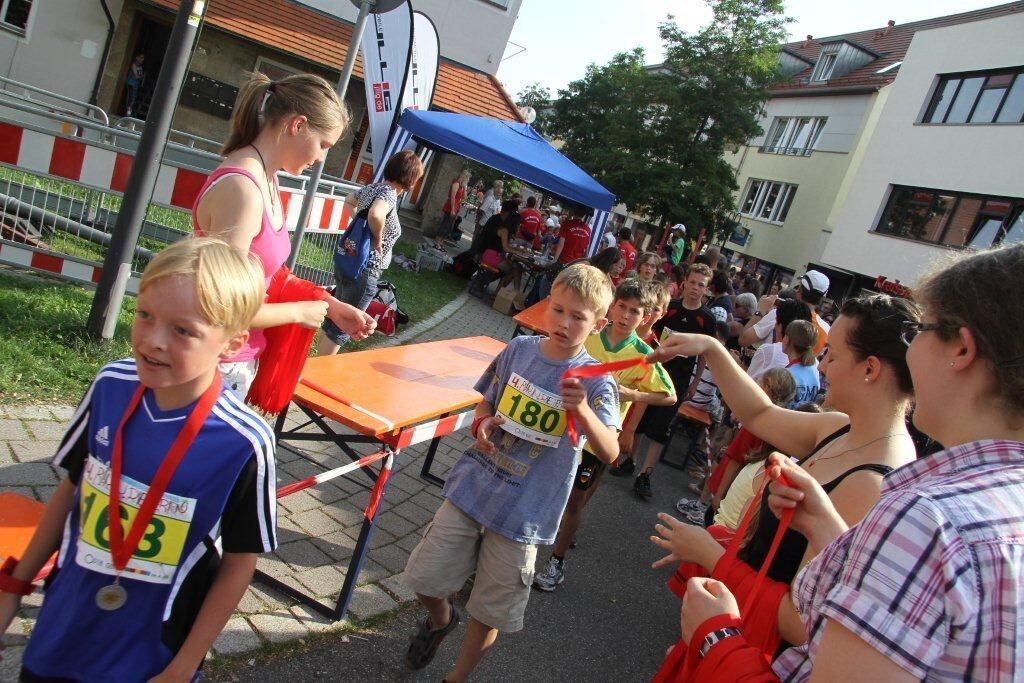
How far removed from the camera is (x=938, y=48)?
21469 millimetres

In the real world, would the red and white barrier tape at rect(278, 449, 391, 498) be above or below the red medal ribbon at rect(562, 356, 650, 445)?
below

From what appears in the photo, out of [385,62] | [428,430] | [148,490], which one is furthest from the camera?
[385,62]

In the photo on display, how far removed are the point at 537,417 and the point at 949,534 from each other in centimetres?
190

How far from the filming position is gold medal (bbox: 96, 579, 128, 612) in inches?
60.6

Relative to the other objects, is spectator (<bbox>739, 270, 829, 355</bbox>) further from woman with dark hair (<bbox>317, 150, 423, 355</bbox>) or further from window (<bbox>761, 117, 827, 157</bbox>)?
window (<bbox>761, 117, 827, 157</bbox>)

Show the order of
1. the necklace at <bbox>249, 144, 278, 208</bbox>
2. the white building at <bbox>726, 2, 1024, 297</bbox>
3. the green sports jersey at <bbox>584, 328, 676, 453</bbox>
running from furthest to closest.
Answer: the white building at <bbox>726, 2, 1024, 297</bbox>, the green sports jersey at <bbox>584, 328, 676, 453</bbox>, the necklace at <bbox>249, 144, 278, 208</bbox>

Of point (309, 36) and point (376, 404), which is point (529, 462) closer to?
point (376, 404)

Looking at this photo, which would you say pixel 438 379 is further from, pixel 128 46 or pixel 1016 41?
pixel 1016 41

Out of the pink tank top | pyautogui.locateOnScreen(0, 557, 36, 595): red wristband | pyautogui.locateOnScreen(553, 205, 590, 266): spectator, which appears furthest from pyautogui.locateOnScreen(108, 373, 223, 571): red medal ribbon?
pyautogui.locateOnScreen(553, 205, 590, 266): spectator

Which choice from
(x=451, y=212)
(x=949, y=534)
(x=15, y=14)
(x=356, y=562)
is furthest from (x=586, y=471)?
(x=15, y=14)

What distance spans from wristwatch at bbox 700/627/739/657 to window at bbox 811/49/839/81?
115 ft

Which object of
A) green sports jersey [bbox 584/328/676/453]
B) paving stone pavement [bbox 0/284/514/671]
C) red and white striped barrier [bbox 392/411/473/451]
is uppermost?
green sports jersey [bbox 584/328/676/453]

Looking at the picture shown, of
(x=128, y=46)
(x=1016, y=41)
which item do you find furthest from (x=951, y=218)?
(x=128, y=46)

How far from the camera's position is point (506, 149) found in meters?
11.4
